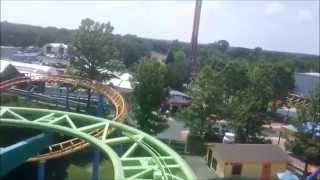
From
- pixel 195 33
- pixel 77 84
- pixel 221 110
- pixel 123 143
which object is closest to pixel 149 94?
pixel 77 84

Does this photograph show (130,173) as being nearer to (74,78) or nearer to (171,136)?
(74,78)

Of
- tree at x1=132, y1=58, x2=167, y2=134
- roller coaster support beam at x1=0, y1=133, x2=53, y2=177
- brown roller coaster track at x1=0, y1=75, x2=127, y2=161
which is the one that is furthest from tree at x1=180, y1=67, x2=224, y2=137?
roller coaster support beam at x1=0, y1=133, x2=53, y2=177

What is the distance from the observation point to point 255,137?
88.8ft

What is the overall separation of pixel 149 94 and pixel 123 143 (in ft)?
41.1

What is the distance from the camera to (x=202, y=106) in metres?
26.0

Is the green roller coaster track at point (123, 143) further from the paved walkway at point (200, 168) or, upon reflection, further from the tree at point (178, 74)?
the tree at point (178, 74)

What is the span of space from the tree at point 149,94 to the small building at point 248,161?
13.2 ft

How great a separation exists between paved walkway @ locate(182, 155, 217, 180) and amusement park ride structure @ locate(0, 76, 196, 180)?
403 centimetres

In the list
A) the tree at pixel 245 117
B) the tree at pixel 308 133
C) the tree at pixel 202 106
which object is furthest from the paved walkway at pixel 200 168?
the tree at pixel 308 133

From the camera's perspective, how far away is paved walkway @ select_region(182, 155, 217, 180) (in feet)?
69.0

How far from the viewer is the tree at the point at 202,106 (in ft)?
84.9

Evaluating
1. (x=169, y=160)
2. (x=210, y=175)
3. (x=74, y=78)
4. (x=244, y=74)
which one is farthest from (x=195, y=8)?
(x=169, y=160)

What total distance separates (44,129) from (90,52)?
16.1 meters

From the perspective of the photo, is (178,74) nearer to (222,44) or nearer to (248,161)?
(248,161)
